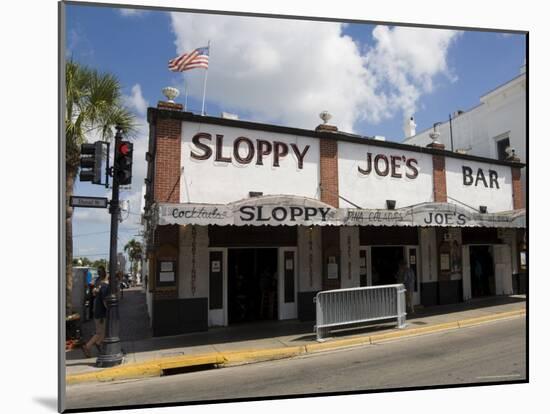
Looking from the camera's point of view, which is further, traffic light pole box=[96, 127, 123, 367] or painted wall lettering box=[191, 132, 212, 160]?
painted wall lettering box=[191, 132, 212, 160]

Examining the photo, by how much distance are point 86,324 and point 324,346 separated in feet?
24.5

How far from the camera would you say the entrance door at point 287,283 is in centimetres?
1169

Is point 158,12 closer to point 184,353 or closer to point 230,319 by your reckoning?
point 184,353

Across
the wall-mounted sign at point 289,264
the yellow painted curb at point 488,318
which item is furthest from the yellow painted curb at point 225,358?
the wall-mounted sign at point 289,264

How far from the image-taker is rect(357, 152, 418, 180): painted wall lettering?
12.8m

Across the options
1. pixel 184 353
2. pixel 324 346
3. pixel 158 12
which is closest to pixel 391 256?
pixel 324 346

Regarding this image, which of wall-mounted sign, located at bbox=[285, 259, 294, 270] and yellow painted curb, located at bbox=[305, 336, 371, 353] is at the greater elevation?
wall-mounted sign, located at bbox=[285, 259, 294, 270]

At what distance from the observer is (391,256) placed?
13430mm

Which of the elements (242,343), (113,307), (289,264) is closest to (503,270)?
(289,264)

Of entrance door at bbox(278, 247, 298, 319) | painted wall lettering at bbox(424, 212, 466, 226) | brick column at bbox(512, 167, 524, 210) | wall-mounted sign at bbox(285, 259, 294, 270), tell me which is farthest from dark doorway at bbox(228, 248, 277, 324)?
brick column at bbox(512, 167, 524, 210)

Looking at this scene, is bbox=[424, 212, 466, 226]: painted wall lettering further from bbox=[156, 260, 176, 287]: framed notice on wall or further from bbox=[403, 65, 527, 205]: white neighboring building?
bbox=[156, 260, 176, 287]: framed notice on wall

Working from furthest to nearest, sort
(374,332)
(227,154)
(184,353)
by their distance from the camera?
(227,154) < (374,332) < (184,353)

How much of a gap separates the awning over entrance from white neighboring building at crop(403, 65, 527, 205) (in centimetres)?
224

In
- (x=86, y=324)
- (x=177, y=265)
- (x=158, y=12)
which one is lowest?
(x=86, y=324)
